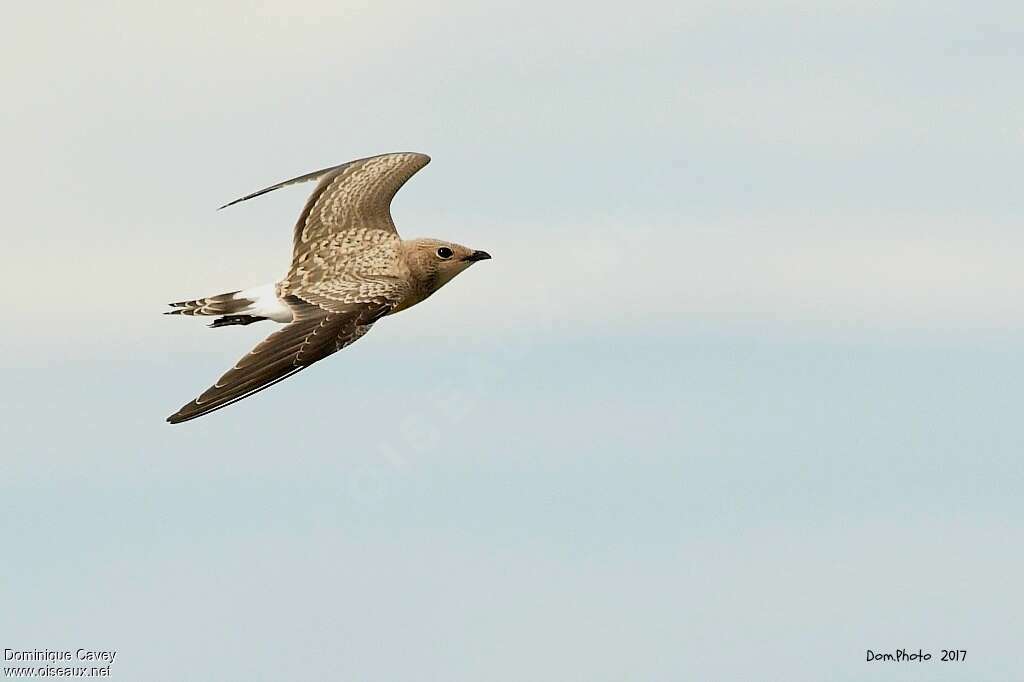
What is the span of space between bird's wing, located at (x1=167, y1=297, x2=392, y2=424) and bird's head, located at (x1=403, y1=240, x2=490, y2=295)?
5.27ft

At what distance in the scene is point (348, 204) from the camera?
29016mm

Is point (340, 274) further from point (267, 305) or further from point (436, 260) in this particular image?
point (436, 260)

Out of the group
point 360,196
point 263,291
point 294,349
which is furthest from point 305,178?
point 294,349

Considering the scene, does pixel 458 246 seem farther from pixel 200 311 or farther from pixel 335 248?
pixel 200 311

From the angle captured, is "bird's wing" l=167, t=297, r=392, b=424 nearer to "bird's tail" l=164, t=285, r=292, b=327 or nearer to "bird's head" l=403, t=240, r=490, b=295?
"bird's tail" l=164, t=285, r=292, b=327

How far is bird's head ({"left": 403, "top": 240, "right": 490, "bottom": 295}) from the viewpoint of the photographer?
2803 cm

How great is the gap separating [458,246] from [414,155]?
2965 mm

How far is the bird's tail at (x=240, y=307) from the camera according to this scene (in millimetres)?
26891

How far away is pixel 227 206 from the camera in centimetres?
2834

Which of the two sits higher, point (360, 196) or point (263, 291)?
point (360, 196)

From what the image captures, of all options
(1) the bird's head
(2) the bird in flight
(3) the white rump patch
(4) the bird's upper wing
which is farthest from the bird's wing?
(4) the bird's upper wing

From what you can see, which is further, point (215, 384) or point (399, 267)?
point (399, 267)

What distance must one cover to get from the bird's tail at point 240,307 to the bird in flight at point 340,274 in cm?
2

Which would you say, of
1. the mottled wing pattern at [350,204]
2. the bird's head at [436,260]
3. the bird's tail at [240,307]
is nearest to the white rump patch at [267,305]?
the bird's tail at [240,307]
